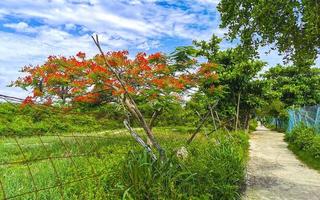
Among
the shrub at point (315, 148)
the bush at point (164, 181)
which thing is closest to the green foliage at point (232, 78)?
the shrub at point (315, 148)

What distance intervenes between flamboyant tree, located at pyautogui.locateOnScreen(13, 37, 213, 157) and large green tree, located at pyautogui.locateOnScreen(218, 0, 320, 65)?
277 centimetres

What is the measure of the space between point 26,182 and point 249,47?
7929 millimetres

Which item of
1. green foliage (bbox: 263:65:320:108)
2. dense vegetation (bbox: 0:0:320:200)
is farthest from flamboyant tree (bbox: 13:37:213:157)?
green foliage (bbox: 263:65:320:108)

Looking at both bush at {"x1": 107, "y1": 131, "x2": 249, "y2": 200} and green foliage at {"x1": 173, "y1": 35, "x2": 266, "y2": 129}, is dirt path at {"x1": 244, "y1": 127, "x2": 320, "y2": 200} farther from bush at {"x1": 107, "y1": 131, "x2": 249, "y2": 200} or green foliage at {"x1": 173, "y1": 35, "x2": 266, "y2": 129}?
green foliage at {"x1": 173, "y1": 35, "x2": 266, "y2": 129}

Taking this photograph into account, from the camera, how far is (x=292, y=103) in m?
38.5

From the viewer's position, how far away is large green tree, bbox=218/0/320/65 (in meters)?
10.8

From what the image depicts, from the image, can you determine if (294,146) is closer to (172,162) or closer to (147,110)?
(147,110)

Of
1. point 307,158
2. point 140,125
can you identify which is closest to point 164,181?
point 140,125

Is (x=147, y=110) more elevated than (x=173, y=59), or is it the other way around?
(x=173, y=59)

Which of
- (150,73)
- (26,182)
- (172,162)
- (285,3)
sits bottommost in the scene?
(26,182)

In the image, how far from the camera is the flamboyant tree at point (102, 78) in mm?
13172

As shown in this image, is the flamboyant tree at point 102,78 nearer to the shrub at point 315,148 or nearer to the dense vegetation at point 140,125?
the dense vegetation at point 140,125

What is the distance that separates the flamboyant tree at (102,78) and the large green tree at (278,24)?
277 cm

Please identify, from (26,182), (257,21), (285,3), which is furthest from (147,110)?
(26,182)
